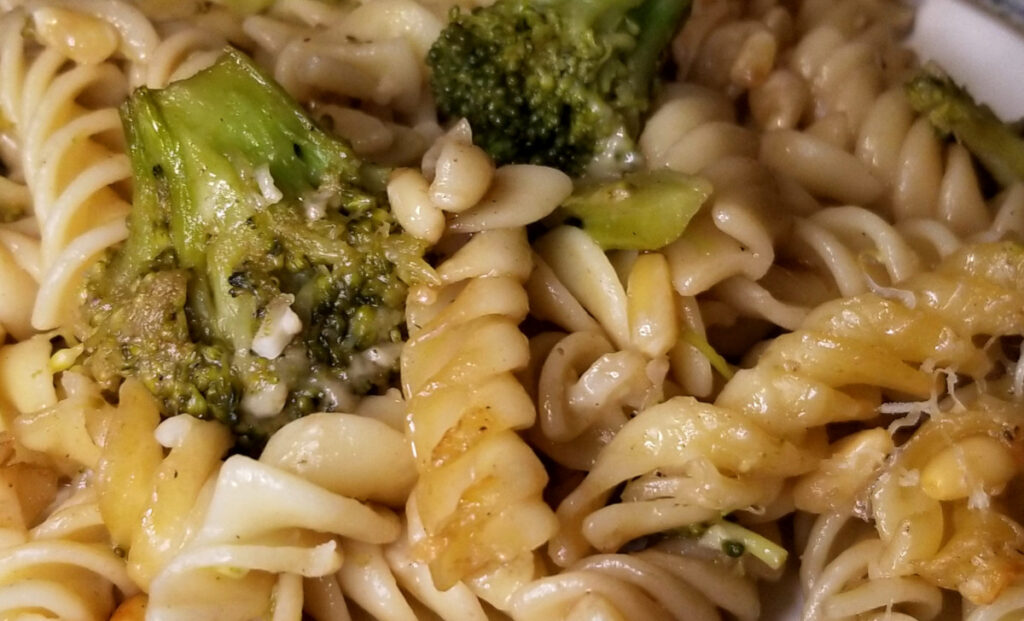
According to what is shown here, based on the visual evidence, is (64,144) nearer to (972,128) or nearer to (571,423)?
(571,423)

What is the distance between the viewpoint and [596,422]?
1678 millimetres

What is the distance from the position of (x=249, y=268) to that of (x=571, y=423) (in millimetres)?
607

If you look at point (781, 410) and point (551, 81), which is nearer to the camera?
point (781, 410)

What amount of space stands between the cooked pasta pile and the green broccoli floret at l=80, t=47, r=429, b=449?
A: 6 cm

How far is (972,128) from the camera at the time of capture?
6.75ft

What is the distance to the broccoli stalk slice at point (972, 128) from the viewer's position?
2049mm

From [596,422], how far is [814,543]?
0.43 m

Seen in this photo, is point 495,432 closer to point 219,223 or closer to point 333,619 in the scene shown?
point 333,619

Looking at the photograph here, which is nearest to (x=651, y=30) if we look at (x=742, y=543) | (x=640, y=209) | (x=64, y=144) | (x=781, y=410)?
(x=640, y=209)

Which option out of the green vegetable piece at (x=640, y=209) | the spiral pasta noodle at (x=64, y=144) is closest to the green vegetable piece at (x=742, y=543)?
the green vegetable piece at (x=640, y=209)

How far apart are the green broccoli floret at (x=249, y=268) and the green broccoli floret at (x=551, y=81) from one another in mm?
333

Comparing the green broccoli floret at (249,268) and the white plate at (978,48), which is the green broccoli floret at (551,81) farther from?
the white plate at (978,48)

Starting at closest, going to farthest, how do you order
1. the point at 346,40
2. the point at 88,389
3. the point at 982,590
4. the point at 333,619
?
the point at 982,590 < the point at 333,619 < the point at 88,389 < the point at 346,40

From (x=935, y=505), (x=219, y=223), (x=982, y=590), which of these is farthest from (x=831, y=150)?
(x=219, y=223)
